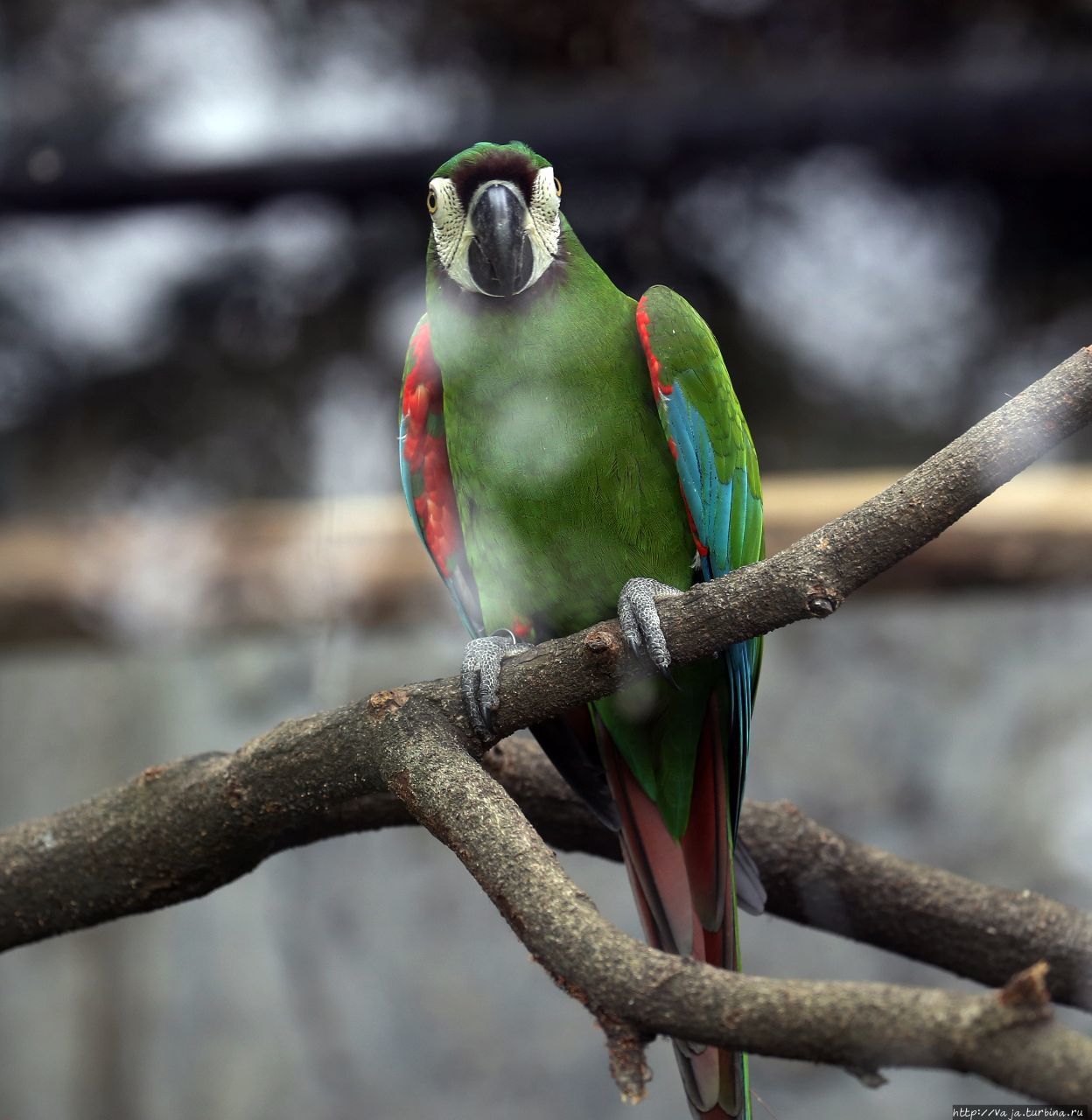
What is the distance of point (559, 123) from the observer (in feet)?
6.03

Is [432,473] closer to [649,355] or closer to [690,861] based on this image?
[649,355]

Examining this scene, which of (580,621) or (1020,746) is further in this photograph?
(1020,746)

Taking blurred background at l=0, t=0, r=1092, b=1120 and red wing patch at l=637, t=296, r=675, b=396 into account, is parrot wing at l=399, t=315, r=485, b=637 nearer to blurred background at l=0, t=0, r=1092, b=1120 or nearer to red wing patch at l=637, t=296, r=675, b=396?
red wing patch at l=637, t=296, r=675, b=396

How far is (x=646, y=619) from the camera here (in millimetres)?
1006

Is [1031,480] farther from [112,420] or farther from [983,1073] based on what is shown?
[112,420]

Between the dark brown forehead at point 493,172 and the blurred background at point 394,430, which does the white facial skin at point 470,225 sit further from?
the blurred background at point 394,430

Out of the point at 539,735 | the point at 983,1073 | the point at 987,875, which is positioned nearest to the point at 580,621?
the point at 539,735

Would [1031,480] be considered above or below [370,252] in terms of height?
below

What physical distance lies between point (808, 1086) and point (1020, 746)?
74 centimetres

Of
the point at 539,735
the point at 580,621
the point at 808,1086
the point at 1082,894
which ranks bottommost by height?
the point at 808,1086

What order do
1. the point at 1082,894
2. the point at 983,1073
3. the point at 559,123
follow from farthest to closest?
the point at 559,123
the point at 1082,894
the point at 983,1073

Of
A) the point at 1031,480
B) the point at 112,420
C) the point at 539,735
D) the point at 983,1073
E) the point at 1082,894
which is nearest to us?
the point at 983,1073

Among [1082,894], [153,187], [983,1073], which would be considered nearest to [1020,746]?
[1082,894]

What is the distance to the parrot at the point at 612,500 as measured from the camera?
113 centimetres
